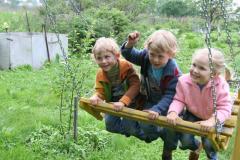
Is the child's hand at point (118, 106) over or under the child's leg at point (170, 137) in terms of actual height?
over

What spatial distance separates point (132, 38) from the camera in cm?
293

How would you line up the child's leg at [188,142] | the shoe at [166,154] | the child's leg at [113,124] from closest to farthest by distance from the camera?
1. the child's leg at [188,142]
2. the child's leg at [113,124]
3. the shoe at [166,154]

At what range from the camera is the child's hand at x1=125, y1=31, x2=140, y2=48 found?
2.90 metres

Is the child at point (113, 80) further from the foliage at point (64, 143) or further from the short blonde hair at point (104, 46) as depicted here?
the foliage at point (64, 143)

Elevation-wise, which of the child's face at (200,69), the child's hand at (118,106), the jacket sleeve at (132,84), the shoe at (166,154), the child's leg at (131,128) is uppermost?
the child's face at (200,69)

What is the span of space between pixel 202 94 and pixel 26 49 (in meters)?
8.63

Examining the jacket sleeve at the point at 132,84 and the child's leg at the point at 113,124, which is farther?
the child's leg at the point at 113,124

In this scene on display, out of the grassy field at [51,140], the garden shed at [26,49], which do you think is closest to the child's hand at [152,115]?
the grassy field at [51,140]

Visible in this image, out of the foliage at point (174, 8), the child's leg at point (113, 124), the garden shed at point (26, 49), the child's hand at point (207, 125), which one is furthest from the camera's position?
the foliage at point (174, 8)

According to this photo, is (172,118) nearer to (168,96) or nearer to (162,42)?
(168,96)

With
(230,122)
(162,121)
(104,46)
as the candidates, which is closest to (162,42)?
(104,46)

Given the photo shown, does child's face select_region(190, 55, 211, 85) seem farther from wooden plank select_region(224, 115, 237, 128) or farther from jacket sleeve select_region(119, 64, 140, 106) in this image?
jacket sleeve select_region(119, 64, 140, 106)

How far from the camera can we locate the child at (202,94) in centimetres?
278

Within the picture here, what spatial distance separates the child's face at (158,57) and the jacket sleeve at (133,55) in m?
0.14
